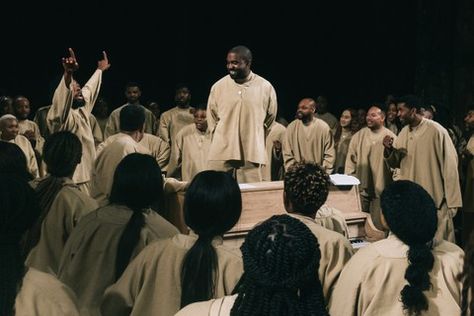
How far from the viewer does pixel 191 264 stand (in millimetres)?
3393

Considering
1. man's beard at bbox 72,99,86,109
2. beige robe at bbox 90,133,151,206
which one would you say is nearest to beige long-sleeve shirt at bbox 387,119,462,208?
beige robe at bbox 90,133,151,206

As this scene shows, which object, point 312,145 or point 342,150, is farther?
point 342,150

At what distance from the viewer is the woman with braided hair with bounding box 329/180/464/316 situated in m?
3.44

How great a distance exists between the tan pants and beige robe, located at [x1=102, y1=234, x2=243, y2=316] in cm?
435

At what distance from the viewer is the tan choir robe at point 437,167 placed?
8.15m

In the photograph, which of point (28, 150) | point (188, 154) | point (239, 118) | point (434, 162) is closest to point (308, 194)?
point (239, 118)

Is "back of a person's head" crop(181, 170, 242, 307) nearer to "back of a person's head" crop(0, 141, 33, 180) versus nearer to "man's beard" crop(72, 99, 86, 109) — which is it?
"back of a person's head" crop(0, 141, 33, 180)

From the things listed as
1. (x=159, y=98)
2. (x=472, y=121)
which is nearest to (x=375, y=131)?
(x=472, y=121)

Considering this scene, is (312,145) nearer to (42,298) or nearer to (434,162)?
(434,162)

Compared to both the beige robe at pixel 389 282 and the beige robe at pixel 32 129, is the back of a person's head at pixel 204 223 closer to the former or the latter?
the beige robe at pixel 389 282

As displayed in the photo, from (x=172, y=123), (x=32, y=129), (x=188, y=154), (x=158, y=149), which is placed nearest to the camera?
(x=188, y=154)

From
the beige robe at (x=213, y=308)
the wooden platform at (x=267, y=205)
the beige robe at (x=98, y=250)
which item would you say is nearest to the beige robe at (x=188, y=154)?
the wooden platform at (x=267, y=205)

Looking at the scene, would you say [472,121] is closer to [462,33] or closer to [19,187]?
[462,33]

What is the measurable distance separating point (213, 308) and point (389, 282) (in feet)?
3.85
